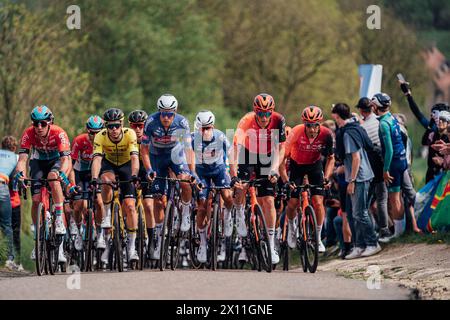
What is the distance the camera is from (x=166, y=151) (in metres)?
17.0

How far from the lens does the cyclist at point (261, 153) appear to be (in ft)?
53.0

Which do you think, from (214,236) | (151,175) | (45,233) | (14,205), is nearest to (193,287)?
(151,175)

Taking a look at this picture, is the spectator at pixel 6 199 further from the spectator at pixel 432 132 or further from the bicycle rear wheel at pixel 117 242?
the spectator at pixel 432 132

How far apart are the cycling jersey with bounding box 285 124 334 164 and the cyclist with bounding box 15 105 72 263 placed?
3.08 m

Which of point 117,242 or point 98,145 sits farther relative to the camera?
point 98,145

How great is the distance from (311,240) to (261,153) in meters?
1.49

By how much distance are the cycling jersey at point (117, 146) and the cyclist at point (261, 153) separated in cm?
141

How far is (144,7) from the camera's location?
169ft

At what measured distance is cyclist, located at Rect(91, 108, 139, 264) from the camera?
52.6 feet

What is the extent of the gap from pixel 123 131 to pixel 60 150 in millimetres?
879

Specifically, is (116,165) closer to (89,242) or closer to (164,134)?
(164,134)

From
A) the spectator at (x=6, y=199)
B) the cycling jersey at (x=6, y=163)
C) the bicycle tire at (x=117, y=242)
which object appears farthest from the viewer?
the cycling jersey at (x=6, y=163)

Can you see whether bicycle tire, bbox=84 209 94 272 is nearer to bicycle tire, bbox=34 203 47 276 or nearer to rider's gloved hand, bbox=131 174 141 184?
bicycle tire, bbox=34 203 47 276

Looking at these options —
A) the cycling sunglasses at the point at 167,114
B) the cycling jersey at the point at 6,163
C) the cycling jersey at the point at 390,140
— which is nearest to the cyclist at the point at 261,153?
the cycling sunglasses at the point at 167,114
